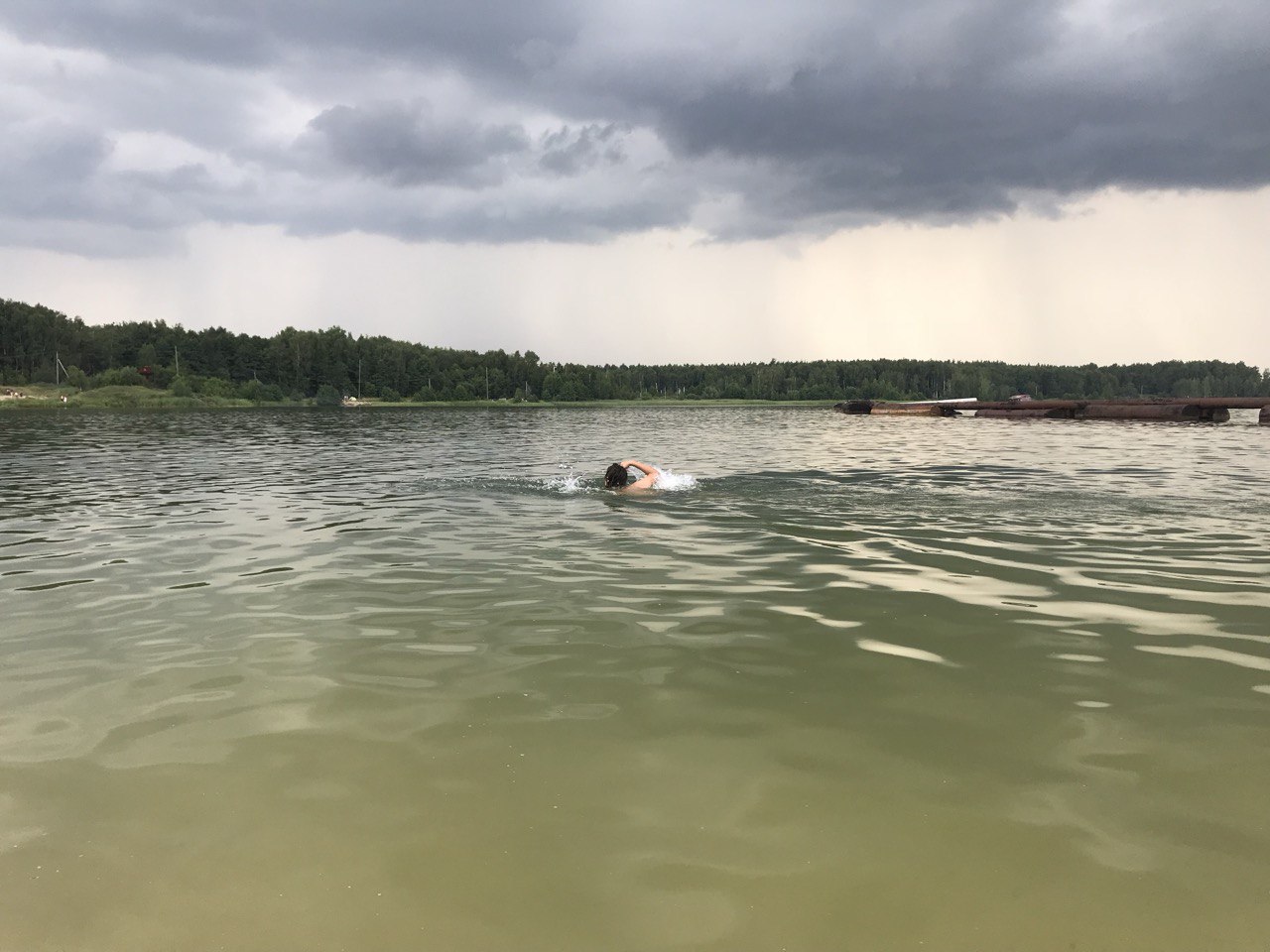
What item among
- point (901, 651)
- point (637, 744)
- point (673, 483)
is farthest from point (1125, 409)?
point (637, 744)

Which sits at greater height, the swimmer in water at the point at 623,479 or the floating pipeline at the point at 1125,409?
Result: the floating pipeline at the point at 1125,409

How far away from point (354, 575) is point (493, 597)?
2816 mm

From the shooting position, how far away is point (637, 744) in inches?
233

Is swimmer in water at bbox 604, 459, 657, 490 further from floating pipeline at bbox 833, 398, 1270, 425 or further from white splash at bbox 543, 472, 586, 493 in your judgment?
floating pipeline at bbox 833, 398, 1270, 425

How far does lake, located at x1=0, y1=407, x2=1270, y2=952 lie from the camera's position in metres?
4.05

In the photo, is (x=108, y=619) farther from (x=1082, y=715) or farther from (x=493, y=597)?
(x=1082, y=715)

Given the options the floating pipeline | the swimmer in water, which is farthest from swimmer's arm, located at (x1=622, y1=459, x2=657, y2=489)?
the floating pipeline

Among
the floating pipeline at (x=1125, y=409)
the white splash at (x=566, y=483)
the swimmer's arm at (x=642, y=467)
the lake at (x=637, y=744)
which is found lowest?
the lake at (x=637, y=744)

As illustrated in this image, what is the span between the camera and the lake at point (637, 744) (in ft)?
13.3

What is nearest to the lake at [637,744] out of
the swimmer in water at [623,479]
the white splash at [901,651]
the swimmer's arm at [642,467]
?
the white splash at [901,651]

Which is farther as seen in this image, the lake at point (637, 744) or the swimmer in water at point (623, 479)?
the swimmer in water at point (623, 479)

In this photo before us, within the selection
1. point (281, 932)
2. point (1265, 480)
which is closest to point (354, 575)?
point (281, 932)

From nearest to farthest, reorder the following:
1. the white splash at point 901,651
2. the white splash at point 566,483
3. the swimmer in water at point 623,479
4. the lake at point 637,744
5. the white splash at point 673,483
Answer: the lake at point 637,744, the white splash at point 901,651, the swimmer in water at point 623,479, the white splash at point 673,483, the white splash at point 566,483

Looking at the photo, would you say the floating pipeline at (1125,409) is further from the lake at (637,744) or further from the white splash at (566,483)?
the lake at (637,744)
